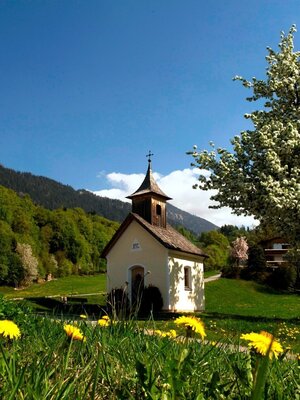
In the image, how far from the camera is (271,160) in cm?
1812

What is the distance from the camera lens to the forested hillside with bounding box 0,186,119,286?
5350cm

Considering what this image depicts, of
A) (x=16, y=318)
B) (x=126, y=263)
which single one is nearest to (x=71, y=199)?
(x=126, y=263)

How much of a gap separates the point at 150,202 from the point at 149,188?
3.41 ft

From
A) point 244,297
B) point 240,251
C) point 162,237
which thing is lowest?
point 244,297

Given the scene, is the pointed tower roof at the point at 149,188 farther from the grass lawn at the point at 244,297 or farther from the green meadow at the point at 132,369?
the green meadow at the point at 132,369

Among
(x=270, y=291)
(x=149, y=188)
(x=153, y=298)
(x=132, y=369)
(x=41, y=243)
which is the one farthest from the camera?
(x=41, y=243)

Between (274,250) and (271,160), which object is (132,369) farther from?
(274,250)

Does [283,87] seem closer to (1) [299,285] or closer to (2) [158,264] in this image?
(2) [158,264]

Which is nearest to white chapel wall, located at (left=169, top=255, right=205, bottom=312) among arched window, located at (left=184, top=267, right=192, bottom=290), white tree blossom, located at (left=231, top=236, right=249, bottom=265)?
arched window, located at (left=184, top=267, right=192, bottom=290)

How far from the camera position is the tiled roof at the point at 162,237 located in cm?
2602

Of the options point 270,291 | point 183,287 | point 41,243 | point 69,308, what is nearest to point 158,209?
point 183,287

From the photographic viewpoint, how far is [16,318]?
4.88 m

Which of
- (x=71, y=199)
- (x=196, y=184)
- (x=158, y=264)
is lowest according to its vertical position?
(x=158, y=264)

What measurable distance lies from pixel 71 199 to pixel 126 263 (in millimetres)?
166828
